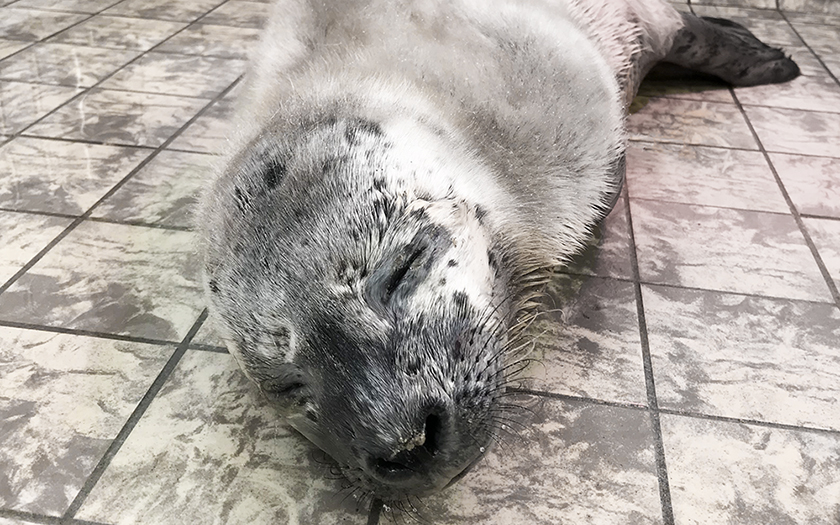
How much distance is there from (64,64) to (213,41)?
833 mm

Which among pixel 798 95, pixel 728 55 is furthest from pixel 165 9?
pixel 798 95

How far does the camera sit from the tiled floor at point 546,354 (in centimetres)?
145

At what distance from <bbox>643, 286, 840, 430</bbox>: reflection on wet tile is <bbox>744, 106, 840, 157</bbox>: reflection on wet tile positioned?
3.77 feet

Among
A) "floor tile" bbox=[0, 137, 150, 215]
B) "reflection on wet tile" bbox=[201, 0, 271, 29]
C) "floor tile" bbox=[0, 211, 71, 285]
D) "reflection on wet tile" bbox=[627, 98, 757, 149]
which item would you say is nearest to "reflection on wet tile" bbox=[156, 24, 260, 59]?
"reflection on wet tile" bbox=[201, 0, 271, 29]

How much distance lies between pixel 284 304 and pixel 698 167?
6.51ft

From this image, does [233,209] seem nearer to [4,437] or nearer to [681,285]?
[4,437]

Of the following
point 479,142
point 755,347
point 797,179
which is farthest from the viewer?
point 797,179

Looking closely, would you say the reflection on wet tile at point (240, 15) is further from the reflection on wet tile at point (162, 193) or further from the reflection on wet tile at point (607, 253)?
the reflection on wet tile at point (607, 253)

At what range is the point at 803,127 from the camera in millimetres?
3020

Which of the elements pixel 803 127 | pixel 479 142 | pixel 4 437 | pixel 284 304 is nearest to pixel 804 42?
pixel 803 127

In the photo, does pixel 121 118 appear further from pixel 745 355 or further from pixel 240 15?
pixel 745 355

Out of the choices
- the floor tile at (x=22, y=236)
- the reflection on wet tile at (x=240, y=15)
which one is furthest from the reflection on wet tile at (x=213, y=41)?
the floor tile at (x=22, y=236)

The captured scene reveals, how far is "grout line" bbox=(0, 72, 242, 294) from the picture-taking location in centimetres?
213

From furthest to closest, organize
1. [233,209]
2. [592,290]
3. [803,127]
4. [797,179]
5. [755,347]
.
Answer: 1. [803,127]
2. [797,179]
3. [592,290]
4. [755,347]
5. [233,209]
